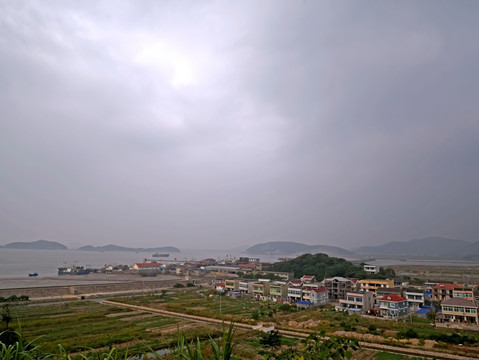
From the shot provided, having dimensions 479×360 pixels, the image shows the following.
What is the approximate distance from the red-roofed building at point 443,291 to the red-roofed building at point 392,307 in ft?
21.9

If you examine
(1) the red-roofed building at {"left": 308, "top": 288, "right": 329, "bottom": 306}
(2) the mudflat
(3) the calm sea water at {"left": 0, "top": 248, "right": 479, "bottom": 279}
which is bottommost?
(3) the calm sea water at {"left": 0, "top": 248, "right": 479, "bottom": 279}

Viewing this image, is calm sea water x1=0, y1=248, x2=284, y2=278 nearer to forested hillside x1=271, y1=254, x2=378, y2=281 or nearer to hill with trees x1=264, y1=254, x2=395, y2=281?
forested hillside x1=271, y1=254, x2=378, y2=281

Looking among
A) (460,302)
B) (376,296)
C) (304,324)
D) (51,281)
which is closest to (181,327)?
(304,324)

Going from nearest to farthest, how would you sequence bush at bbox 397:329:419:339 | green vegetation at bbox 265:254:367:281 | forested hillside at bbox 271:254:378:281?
bush at bbox 397:329:419:339 < forested hillside at bbox 271:254:378:281 < green vegetation at bbox 265:254:367:281

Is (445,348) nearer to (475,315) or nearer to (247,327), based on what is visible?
(475,315)

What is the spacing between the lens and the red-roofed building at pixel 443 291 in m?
25.8

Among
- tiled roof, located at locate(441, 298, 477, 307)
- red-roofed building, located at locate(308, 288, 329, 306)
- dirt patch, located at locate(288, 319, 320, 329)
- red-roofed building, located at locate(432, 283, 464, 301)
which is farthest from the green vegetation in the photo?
dirt patch, located at locate(288, 319, 320, 329)

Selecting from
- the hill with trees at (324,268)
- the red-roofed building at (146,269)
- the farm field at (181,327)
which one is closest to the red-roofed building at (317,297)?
the farm field at (181,327)

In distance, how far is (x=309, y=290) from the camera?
86.0 feet

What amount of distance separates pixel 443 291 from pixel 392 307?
856 cm

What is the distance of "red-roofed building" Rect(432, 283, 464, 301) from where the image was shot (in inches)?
1015

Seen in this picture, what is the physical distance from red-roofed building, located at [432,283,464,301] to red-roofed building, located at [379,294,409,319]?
668cm

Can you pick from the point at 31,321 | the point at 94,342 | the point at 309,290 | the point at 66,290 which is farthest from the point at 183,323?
the point at 66,290

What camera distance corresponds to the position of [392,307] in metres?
21.1
